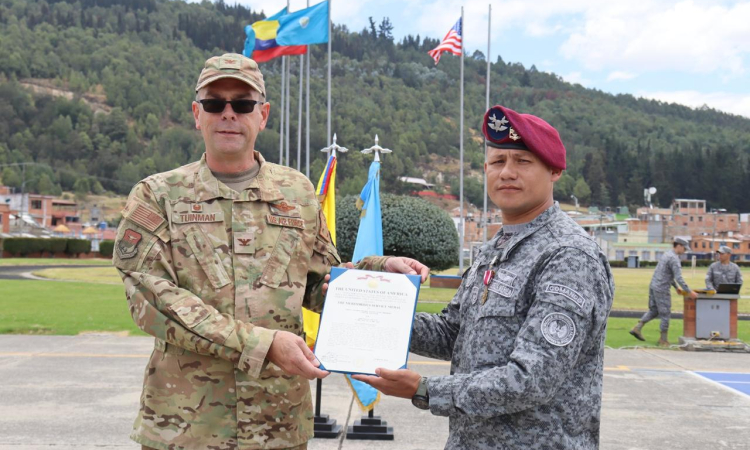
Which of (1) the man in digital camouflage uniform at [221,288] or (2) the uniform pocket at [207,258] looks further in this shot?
(2) the uniform pocket at [207,258]

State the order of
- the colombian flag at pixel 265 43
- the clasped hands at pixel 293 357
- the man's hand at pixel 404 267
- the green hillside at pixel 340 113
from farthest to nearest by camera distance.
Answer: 1. the green hillside at pixel 340 113
2. the colombian flag at pixel 265 43
3. the man's hand at pixel 404 267
4. the clasped hands at pixel 293 357

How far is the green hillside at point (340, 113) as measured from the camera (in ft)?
370

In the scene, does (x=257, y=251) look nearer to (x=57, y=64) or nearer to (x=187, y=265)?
(x=187, y=265)

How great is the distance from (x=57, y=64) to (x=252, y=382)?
516 ft

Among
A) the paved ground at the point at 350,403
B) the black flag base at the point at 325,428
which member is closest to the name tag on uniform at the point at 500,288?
Answer: the paved ground at the point at 350,403

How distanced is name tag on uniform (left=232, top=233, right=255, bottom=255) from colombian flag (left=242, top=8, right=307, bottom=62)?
44.3ft

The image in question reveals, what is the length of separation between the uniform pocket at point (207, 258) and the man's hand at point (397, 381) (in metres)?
0.58

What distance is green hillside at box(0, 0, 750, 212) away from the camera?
112688 mm

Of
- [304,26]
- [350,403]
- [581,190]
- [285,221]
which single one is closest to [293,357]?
[285,221]

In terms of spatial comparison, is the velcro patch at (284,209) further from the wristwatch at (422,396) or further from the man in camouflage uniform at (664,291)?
the man in camouflage uniform at (664,291)

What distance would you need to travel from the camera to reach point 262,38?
15.4 metres

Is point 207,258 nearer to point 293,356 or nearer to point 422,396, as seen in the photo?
point 293,356

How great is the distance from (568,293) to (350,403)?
4843mm

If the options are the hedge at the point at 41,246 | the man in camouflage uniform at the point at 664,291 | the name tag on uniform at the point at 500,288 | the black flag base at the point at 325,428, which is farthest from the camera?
the hedge at the point at 41,246
